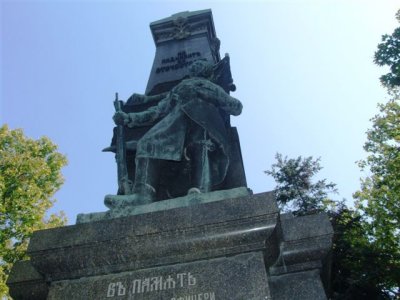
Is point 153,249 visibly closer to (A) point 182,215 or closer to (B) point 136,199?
(A) point 182,215

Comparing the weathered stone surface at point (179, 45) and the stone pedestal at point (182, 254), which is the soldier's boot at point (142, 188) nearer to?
the stone pedestal at point (182, 254)

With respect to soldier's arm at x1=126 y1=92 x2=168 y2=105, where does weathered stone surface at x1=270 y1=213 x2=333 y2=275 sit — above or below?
below


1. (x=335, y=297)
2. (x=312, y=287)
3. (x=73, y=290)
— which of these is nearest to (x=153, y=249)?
(x=73, y=290)

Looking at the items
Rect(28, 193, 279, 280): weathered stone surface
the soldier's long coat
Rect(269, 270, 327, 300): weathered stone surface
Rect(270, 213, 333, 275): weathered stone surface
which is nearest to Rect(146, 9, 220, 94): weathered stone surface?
the soldier's long coat

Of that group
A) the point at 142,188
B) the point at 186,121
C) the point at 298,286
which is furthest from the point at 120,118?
the point at 298,286

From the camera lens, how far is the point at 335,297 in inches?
324

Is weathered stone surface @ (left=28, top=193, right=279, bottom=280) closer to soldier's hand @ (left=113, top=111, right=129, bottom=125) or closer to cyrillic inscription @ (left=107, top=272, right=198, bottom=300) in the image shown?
cyrillic inscription @ (left=107, top=272, right=198, bottom=300)

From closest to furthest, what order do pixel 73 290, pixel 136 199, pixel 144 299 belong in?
1. pixel 144 299
2. pixel 73 290
3. pixel 136 199

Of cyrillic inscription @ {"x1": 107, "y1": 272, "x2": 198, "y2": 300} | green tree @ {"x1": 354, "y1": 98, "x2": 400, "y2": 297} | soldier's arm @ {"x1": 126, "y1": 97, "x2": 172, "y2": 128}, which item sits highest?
green tree @ {"x1": 354, "y1": 98, "x2": 400, "y2": 297}

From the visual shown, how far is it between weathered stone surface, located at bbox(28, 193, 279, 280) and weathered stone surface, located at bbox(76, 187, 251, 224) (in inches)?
14.8

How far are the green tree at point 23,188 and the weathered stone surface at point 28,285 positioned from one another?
10.1 m

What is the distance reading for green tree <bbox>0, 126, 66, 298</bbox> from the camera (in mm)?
14496

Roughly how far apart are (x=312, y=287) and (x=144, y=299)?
4.74ft

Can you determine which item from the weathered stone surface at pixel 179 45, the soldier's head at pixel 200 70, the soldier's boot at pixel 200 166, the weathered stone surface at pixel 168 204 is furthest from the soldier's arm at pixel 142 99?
the weathered stone surface at pixel 168 204
